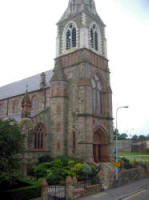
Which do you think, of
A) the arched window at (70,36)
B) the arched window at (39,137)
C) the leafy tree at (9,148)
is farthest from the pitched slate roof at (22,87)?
the leafy tree at (9,148)

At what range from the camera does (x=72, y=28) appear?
36281 mm

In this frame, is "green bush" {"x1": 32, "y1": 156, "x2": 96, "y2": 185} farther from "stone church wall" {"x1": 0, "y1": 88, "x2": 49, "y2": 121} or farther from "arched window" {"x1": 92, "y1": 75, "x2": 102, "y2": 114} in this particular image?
"stone church wall" {"x1": 0, "y1": 88, "x2": 49, "y2": 121}

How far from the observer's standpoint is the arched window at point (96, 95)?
3350 cm

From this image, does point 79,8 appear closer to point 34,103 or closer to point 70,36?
point 70,36

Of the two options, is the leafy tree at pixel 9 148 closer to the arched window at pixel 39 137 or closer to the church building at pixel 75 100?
the church building at pixel 75 100

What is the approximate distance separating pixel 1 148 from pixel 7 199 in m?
3.85

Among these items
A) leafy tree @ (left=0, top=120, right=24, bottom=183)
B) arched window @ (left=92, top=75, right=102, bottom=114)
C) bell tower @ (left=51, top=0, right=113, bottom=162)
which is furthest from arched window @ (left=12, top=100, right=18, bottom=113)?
leafy tree @ (left=0, top=120, right=24, bottom=183)

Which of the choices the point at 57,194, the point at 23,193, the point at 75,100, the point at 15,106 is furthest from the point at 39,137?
the point at 15,106

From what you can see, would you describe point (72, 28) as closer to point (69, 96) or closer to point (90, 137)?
point (69, 96)

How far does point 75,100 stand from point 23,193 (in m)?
17.0

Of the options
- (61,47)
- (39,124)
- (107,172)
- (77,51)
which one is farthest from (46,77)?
(107,172)

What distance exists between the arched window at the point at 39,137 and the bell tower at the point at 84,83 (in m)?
2.84

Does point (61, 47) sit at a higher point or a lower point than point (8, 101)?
higher

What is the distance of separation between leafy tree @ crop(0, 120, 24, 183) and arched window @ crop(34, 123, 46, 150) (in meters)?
12.2
